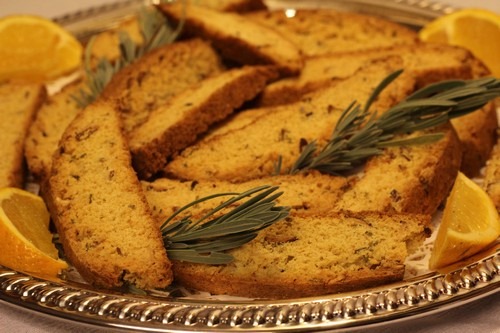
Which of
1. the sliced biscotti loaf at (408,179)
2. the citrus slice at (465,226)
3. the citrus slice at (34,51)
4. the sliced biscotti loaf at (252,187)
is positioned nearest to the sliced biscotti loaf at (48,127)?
the citrus slice at (34,51)

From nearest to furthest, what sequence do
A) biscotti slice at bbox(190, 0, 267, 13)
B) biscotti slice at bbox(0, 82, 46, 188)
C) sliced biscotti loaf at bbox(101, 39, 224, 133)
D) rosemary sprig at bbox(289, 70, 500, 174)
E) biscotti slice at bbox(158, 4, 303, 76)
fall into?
rosemary sprig at bbox(289, 70, 500, 174), biscotti slice at bbox(0, 82, 46, 188), sliced biscotti loaf at bbox(101, 39, 224, 133), biscotti slice at bbox(158, 4, 303, 76), biscotti slice at bbox(190, 0, 267, 13)

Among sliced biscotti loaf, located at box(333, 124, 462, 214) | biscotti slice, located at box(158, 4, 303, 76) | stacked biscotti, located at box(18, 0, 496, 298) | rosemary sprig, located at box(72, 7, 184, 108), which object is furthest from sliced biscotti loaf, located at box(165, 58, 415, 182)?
rosemary sprig, located at box(72, 7, 184, 108)

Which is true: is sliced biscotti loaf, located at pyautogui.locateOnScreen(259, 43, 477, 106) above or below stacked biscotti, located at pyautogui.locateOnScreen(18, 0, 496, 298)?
above

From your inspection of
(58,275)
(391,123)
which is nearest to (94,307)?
(58,275)

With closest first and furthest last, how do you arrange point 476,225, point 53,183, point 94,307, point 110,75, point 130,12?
point 94,307
point 476,225
point 53,183
point 110,75
point 130,12

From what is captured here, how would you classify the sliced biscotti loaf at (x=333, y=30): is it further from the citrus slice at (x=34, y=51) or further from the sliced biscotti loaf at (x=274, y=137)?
the citrus slice at (x=34, y=51)

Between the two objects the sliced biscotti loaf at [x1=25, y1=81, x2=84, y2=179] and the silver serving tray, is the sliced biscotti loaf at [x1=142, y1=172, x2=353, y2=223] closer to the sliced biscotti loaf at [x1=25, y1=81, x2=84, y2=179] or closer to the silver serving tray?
the silver serving tray

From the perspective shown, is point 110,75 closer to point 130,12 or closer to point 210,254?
point 130,12
